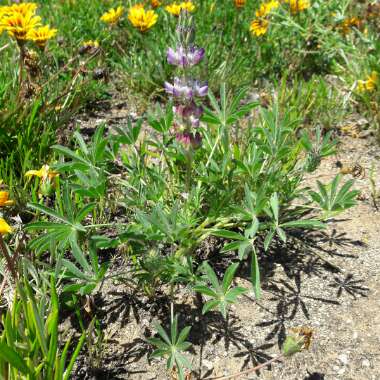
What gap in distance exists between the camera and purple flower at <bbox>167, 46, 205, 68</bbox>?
4.65 feet

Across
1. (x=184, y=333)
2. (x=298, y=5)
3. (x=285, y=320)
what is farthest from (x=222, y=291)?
(x=298, y=5)

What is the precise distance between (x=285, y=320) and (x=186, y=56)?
0.96 m

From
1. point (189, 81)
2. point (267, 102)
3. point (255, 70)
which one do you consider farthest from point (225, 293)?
point (255, 70)

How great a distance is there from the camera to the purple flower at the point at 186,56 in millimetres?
1416

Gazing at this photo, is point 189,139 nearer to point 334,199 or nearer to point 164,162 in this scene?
point 334,199

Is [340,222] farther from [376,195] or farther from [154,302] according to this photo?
[154,302]

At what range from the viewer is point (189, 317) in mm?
1704

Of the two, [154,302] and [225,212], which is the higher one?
[225,212]

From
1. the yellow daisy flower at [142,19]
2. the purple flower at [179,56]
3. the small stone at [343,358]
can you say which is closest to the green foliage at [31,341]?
the purple flower at [179,56]

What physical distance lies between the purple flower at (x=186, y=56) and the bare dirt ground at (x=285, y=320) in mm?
747

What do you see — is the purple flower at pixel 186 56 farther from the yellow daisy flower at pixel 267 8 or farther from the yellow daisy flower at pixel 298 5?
the yellow daisy flower at pixel 298 5

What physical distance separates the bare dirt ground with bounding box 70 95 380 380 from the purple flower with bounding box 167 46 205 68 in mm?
747

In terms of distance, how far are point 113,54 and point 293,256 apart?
201cm

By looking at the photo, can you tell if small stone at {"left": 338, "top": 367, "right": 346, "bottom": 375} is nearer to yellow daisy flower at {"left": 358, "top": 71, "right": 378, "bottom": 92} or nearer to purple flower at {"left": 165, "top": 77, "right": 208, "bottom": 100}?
purple flower at {"left": 165, "top": 77, "right": 208, "bottom": 100}
